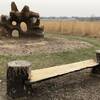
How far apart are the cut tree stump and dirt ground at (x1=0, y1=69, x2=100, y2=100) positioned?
0.47 ft

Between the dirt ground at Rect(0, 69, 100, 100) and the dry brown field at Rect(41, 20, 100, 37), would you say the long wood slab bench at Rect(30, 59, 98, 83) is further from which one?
the dry brown field at Rect(41, 20, 100, 37)

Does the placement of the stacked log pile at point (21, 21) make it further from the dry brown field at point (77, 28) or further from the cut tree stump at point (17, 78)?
the cut tree stump at point (17, 78)

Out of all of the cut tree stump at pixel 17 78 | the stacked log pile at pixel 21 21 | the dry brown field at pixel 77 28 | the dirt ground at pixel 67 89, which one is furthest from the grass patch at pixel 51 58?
the dry brown field at pixel 77 28

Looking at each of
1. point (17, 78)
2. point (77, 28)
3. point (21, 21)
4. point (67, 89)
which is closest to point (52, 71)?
point (67, 89)

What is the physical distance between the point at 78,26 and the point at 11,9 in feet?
22.7

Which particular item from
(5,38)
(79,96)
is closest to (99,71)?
(79,96)

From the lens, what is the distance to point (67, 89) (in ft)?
17.2

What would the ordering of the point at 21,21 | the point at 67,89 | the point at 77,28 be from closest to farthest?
the point at 67,89, the point at 21,21, the point at 77,28

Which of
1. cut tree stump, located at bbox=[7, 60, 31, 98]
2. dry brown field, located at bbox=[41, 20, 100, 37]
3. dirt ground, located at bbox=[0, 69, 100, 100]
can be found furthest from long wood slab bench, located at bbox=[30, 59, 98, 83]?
dry brown field, located at bbox=[41, 20, 100, 37]

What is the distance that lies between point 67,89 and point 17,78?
1014 millimetres

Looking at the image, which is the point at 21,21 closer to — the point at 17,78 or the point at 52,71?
the point at 52,71

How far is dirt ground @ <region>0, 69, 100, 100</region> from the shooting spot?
4.84 m

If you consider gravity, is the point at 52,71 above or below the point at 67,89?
above

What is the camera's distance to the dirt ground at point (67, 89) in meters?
4.84
